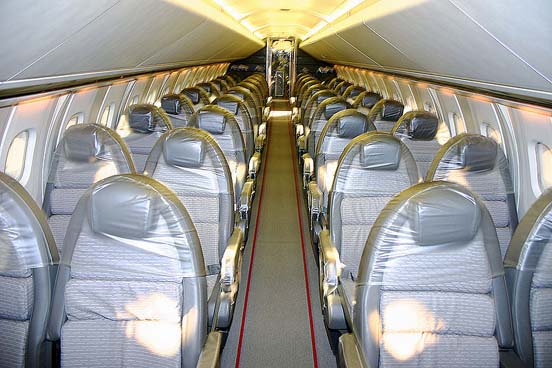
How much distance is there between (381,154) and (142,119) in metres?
3.26

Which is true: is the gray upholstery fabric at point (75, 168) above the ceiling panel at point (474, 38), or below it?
below

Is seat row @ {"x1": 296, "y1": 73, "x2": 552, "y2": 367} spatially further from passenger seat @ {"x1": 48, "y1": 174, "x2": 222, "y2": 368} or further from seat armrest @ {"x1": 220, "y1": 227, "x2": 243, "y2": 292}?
seat armrest @ {"x1": 220, "y1": 227, "x2": 243, "y2": 292}

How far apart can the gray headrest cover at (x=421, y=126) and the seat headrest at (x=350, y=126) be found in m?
0.52

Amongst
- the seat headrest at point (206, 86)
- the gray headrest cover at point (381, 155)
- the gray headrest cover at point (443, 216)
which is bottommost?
the gray headrest cover at point (443, 216)

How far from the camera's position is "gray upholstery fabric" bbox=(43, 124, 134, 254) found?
4301 mm

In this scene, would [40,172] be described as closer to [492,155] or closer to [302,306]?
[302,306]

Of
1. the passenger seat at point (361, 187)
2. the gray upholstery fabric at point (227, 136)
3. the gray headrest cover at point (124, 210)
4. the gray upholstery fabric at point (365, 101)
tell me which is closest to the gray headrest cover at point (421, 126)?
the passenger seat at point (361, 187)

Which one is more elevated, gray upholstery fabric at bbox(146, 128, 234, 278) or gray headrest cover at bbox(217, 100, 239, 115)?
gray headrest cover at bbox(217, 100, 239, 115)

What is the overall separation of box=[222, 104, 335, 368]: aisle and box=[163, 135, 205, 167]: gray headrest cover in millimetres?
1458

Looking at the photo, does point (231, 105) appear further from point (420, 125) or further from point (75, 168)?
point (75, 168)

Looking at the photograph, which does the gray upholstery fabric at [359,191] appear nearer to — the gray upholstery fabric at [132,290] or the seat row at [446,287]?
the seat row at [446,287]

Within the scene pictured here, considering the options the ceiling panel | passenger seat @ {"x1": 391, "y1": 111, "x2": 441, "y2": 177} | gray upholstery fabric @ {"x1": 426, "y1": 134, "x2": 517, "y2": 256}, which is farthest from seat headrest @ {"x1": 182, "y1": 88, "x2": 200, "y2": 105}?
gray upholstery fabric @ {"x1": 426, "y1": 134, "x2": 517, "y2": 256}

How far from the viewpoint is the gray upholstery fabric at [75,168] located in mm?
4301

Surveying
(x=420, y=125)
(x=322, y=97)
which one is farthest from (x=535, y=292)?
(x=322, y=97)
